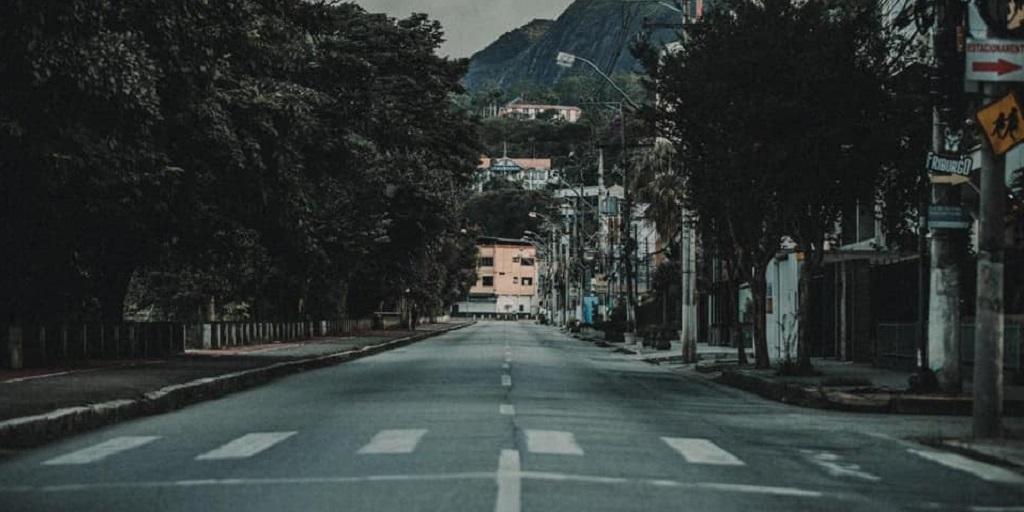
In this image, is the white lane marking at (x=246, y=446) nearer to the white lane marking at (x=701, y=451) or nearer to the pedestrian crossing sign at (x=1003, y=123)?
the white lane marking at (x=701, y=451)

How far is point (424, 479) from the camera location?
11.6m

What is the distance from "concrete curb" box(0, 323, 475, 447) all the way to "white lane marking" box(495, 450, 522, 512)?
550 cm

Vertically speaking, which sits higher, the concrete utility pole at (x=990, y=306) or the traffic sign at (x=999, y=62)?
the traffic sign at (x=999, y=62)

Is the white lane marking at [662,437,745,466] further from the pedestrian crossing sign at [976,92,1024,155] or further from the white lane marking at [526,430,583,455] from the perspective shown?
the pedestrian crossing sign at [976,92,1024,155]

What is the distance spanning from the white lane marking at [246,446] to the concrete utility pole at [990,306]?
7369 mm

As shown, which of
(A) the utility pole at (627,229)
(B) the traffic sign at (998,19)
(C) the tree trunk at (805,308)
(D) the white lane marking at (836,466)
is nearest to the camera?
(D) the white lane marking at (836,466)

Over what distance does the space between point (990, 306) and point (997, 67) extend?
2571 millimetres

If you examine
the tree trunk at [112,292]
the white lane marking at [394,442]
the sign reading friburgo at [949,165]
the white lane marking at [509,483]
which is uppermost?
the sign reading friburgo at [949,165]

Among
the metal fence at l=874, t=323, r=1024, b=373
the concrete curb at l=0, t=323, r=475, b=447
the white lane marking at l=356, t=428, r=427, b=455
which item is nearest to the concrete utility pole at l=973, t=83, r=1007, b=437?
the white lane marking at l=356, t=428, r=427, b=455

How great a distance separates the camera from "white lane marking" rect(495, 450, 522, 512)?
9.90 m

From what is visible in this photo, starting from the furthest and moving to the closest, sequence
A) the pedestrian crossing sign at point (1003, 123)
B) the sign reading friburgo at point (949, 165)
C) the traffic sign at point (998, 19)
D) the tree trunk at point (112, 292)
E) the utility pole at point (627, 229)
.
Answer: the utility pole at point (627, 229), the tree trunk at point (112, 292), the sign reading friburgo at point (949, 165), the traffic sign at point (998, 19), the pedestrian crossing sign at point (1003, 123)

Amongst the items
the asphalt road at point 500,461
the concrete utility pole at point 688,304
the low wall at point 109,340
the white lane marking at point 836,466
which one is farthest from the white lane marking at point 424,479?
the concrete utility pole at point 688,304

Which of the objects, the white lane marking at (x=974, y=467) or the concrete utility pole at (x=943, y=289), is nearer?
the white lane marking at (x=974, y=467)

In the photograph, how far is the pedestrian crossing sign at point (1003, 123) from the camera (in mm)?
15906
